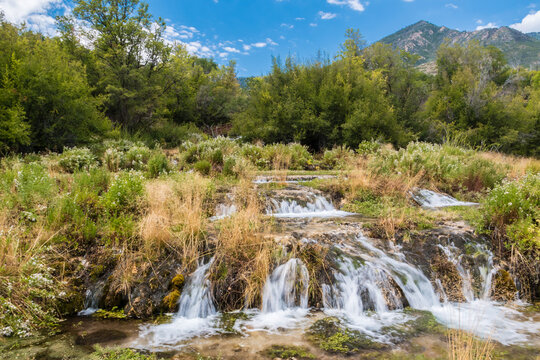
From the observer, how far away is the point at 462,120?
27219mm

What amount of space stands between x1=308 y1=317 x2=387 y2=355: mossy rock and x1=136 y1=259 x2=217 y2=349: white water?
127 cm

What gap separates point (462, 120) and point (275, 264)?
27.9m

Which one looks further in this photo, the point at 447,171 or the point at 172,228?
the point at 447,171

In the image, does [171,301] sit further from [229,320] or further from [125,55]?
[125,55]

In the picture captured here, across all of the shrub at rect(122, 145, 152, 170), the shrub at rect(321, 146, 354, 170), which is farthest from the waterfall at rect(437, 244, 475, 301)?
the shrub at rect(122, 145, 152, 170)

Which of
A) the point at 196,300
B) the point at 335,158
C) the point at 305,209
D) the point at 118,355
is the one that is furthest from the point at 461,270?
the point at 335,158

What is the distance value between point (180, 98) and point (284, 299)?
32.9 metres

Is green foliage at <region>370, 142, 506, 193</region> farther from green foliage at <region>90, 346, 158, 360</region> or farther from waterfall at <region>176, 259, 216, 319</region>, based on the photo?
green foliage at <region>90, 346, 158, 360</region>

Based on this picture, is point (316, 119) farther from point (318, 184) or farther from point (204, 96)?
point (204, 96)

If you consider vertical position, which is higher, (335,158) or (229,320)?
(335,158)

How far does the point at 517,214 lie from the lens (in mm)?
6309

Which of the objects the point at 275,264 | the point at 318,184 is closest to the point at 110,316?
the point at 275,264

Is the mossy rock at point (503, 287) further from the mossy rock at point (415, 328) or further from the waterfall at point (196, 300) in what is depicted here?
the waterfall at point (196, 300)

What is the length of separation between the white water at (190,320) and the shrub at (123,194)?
7.43 feet
